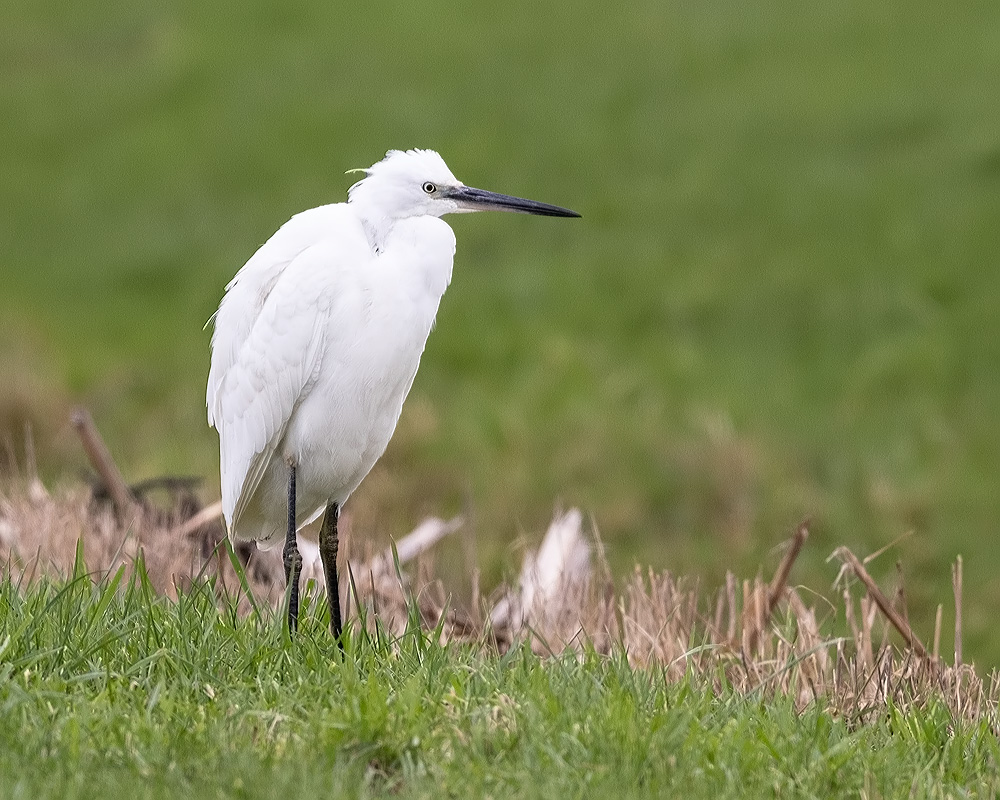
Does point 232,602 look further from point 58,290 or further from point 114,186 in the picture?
point 114,186

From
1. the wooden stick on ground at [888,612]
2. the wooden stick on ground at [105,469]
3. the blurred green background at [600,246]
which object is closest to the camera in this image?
the wooden stick on ground at [888,612]

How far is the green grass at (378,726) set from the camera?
3043 mm

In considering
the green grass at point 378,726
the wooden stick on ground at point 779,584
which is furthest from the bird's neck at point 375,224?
the wooden stick on ground at point 779,584

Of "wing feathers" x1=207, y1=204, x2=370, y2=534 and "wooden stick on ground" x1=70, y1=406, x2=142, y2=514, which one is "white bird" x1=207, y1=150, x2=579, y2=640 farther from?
"wooden stick on ground" x1=70, y1=406, x2=142, y2=514

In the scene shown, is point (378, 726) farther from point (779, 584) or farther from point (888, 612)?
point (779, 584)

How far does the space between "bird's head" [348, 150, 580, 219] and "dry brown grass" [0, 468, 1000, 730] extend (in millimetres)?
1113

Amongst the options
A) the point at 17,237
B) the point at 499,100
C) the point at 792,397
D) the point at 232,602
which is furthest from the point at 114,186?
the point at 232,602

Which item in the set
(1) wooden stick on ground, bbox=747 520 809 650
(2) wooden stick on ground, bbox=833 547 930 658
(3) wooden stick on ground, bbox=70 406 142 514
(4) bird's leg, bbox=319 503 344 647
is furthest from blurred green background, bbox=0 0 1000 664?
(2) wooden stick on ground, bbox=833 547 930 658

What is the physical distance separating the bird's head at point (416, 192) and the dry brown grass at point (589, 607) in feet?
3.65

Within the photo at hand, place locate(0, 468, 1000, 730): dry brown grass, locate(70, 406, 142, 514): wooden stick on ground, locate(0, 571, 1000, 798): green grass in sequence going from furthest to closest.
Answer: locate(70, 406, 142, 514): wooden stick on ground → locate(0, 468, 1000, 730): dry brown grass → locate(0, 571, 1000, 798): green grass

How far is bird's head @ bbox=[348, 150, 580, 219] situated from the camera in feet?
14.9

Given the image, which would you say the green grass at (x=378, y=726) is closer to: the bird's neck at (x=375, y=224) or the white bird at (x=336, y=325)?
the white bird at (x=336, y=325)

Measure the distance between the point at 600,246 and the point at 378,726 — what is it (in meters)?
11.2

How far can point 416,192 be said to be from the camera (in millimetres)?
4555
